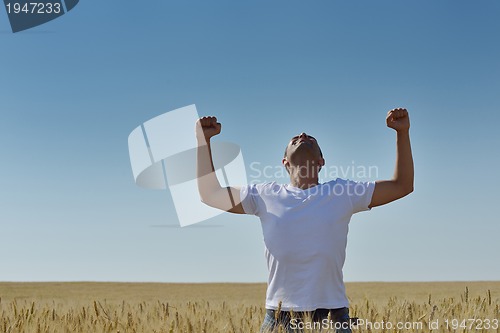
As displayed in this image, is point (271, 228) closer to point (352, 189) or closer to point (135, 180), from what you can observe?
point (352, 189)

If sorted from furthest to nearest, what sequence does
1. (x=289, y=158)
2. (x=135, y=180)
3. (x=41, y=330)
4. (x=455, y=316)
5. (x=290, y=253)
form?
(x=135, y=180) → (x=455, y=316) → (x=41, y=330) → (x=289, y=158) → (x=290, y=253)

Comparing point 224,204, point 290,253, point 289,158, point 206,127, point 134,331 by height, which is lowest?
point 134,331

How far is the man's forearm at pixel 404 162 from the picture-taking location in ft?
12.5

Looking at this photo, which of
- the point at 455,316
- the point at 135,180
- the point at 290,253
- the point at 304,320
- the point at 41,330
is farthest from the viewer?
the point at 135,180

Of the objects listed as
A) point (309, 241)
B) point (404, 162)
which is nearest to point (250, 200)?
point (309, 241)

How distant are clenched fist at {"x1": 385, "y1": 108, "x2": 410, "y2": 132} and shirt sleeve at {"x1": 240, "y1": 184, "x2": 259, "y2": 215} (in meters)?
0.99

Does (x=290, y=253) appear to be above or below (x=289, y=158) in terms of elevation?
below

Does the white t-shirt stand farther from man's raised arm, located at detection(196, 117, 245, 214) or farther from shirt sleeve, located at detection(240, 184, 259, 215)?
man's raised arm, located at detection(196, 117, 245, 214)

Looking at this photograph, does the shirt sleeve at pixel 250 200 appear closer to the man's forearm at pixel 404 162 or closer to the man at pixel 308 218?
the man at pixel 308 218

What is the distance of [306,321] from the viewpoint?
3.40 meters

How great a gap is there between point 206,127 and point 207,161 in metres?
0.23

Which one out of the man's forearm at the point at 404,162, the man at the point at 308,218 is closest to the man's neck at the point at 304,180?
the man at the point at 308,218

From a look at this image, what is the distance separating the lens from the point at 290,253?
143 inches

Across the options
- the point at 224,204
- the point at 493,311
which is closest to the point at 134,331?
the point at 224,204
